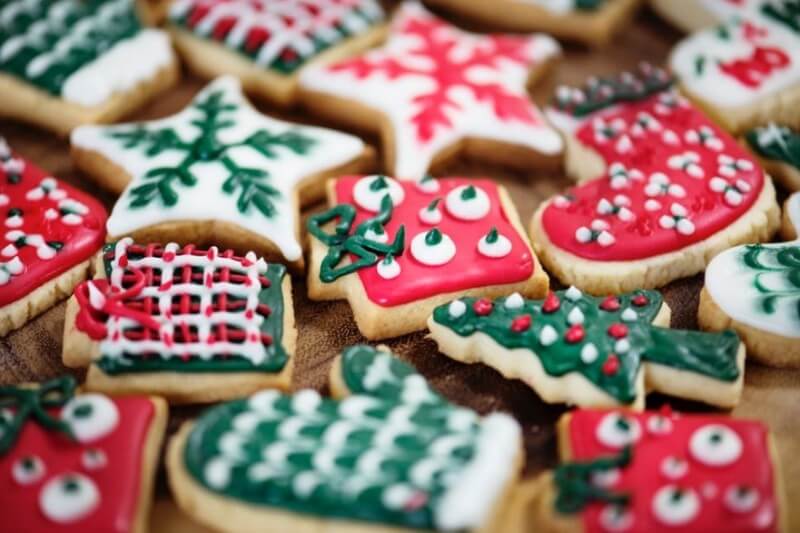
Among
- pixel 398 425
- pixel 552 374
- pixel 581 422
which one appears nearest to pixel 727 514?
pixel 581 422

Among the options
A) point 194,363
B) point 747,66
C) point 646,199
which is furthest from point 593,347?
point 747,66

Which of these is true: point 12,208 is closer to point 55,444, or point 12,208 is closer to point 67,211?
point 67,211

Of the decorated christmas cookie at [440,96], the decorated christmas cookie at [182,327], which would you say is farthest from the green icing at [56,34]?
the decorated christmas cookie at [182,327]

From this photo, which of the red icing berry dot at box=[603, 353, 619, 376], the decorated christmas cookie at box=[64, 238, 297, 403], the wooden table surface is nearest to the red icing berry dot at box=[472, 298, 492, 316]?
the wooden table surface

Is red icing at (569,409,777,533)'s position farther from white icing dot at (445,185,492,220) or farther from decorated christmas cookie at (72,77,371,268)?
decorated christmas cookie at (72,77,371,268)

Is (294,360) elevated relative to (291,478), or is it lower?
lower

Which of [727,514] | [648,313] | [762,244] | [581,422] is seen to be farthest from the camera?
[762,244]
